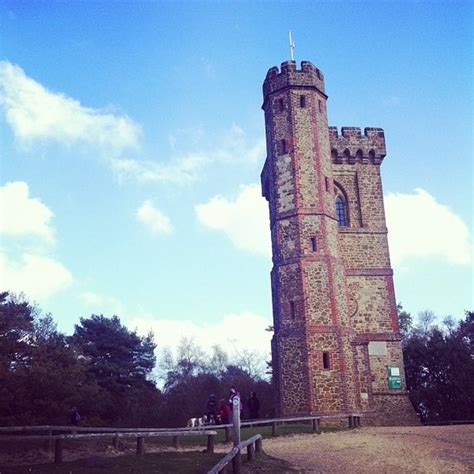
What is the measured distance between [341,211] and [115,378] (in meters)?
20.1

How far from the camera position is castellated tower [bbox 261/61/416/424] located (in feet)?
75.1

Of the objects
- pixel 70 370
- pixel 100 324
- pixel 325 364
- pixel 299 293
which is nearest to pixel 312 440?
pixel 325 364

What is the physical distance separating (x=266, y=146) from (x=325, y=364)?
11311mm

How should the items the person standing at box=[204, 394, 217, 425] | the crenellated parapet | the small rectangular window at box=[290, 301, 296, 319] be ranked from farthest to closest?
the crenellated parapet < the small rectangular window at box=[290, 301, 296, 319] < the person standing at box=[204, 394, 217, 425]

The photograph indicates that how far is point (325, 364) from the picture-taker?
74.8ft

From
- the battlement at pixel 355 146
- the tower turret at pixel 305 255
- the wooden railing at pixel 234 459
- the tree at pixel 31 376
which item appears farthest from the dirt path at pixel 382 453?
the battlement at pixel 355 146

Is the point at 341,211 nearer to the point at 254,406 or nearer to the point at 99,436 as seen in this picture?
the point at 254,406

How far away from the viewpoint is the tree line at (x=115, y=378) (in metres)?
22.9

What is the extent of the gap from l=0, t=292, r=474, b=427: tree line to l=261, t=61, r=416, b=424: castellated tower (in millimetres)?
6249

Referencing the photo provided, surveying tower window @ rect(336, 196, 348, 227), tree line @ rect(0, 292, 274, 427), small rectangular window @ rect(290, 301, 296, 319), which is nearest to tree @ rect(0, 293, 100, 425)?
tree line @ rect(0, 292, 274, 427)

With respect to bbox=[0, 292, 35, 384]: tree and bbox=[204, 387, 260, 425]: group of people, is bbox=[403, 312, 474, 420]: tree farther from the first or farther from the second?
bbox=[0, 292, 35, 384]: tree

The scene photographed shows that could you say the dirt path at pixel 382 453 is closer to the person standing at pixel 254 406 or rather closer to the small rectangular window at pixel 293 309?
the person standing at pixel 254 406

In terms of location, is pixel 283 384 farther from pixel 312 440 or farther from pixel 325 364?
pixel 312 440

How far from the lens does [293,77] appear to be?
26.8m
